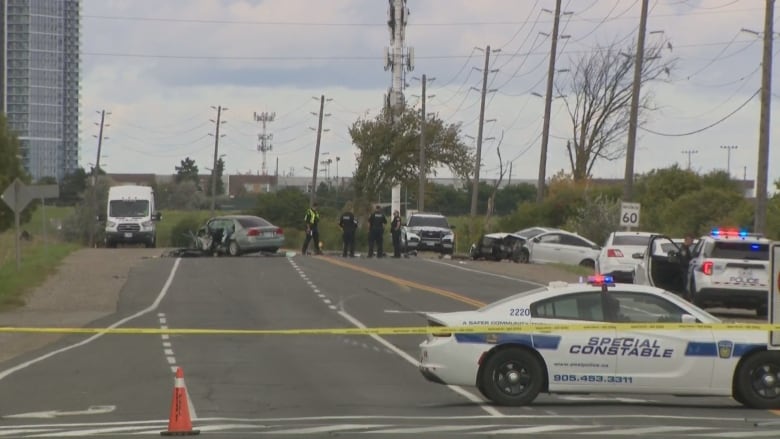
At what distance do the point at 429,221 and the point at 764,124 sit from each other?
22523 millimetres

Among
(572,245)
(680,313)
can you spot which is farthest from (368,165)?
(680,313)

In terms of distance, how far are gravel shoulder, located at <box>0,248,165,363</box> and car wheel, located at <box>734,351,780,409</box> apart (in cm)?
1134

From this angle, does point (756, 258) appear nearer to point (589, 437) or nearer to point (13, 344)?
point (13, 344)

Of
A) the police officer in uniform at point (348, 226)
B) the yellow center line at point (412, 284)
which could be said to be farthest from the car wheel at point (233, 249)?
the yellow center line at point (412, 284)

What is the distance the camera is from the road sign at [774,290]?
1317cm

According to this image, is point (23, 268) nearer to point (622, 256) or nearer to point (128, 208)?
point (622, 256)

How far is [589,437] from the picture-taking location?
1221 cm

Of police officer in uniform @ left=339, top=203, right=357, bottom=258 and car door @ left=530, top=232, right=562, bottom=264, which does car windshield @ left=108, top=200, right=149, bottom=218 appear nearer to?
police officer in uniform @ left=339, top=203, right=357, bottom=258

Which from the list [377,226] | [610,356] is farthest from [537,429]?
[377,226]

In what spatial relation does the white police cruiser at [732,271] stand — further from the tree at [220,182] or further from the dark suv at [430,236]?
the tree at [220,182]

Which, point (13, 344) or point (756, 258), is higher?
point (756, 258)

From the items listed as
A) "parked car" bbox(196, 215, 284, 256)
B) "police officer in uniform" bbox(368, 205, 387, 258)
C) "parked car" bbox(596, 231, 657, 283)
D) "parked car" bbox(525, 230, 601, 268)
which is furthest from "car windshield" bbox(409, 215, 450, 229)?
"parked car" bbox(596, 231, 657, 283)

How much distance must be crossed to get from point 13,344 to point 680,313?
1297 centimetres

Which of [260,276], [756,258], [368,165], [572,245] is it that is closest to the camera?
[756,258]
